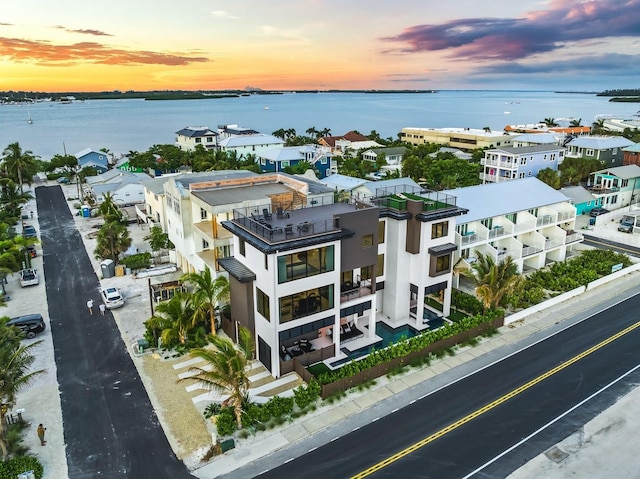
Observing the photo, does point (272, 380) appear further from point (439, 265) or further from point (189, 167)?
point (189, 167)

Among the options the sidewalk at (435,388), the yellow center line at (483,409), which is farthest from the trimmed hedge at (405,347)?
the yellow center line at (483,409)

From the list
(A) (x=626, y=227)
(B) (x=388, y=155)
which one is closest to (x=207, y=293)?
(A) (x=626, y=227)

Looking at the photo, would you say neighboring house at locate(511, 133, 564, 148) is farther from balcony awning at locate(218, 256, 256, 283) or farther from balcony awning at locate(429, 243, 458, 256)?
balcony awning at locate(218, 256, 256, 283)

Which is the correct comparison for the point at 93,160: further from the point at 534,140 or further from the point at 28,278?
the point at 534,140

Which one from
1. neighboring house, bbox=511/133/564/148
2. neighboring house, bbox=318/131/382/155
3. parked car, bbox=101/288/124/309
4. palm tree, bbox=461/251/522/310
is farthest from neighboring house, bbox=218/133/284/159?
palm tree, bbox=461/251/522/310

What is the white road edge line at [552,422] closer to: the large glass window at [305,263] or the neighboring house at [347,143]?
the large glass window at [305,263]
